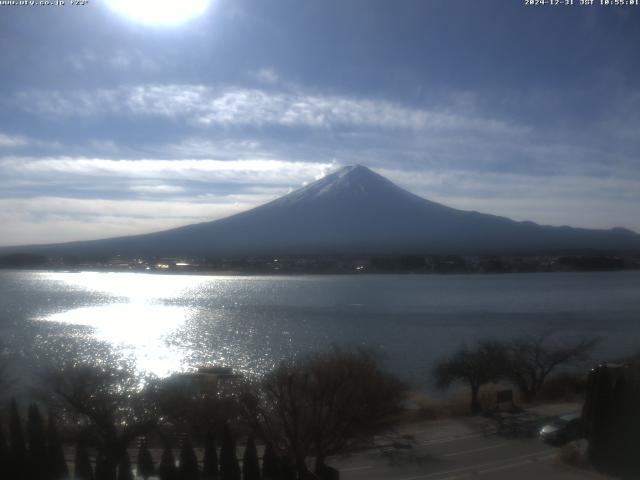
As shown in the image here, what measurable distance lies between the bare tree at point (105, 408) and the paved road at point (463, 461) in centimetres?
170

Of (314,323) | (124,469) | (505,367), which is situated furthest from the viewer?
(314,323)

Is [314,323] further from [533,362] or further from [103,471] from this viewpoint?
[103,471]

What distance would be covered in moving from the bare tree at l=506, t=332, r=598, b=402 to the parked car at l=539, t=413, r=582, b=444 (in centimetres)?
279

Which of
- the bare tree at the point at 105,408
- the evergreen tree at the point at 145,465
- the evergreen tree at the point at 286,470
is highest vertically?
the bare tree at the point at 105,408

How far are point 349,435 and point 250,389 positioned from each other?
122 cm

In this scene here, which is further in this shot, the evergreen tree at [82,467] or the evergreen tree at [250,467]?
the evergreen tree at [250,467]

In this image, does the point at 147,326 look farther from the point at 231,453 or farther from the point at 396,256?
the point at 396,256

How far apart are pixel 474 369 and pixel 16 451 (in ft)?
20.6

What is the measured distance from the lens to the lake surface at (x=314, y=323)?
1224 cm

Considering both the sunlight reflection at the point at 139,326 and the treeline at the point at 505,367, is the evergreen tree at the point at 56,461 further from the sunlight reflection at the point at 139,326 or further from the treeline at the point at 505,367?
the treeline at the point at 505,367

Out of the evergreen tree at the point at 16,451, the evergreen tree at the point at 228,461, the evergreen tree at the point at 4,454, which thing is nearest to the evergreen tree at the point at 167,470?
the evergreen tree at the point at 228,461

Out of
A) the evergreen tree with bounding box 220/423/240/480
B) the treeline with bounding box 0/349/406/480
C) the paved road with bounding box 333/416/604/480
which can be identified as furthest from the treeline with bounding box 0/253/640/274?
the evergreen tree with bounding box 220/423/240/480

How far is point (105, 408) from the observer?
579 cm

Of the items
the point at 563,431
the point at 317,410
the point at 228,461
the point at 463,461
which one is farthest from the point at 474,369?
the point at 228,461
